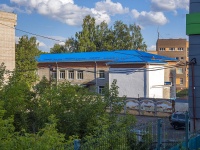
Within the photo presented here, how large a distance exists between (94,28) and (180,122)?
35079 mm

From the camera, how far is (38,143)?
5695mm

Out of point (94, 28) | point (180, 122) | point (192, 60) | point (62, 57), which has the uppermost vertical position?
point (94, 28)

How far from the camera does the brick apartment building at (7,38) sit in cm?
2775

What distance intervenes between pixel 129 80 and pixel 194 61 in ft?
73.5

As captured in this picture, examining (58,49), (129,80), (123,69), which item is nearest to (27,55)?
(123,69)

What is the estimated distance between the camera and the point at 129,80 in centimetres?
3450

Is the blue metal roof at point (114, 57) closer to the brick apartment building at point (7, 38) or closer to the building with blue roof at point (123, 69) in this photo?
the building with blue roof at point (123, 69)

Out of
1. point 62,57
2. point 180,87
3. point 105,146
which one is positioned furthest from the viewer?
point 180,87

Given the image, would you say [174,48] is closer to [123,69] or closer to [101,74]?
[101,74]

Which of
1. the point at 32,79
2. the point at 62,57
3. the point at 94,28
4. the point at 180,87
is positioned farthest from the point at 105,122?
the point at 180,87

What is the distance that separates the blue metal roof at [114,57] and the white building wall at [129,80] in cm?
103

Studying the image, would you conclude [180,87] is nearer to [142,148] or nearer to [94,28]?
[94,28]

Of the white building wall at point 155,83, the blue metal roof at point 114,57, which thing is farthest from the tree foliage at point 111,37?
the white building wall at point 155,83

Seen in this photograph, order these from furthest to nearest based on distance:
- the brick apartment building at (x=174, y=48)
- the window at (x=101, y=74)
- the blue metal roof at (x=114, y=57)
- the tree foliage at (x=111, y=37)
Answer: the brick apartment building at (x=174, y=48) → the tree foliage at (x=111, y=37) → the window at (x=101, y=74) → the blue metal roof at (x=114, y=57)
